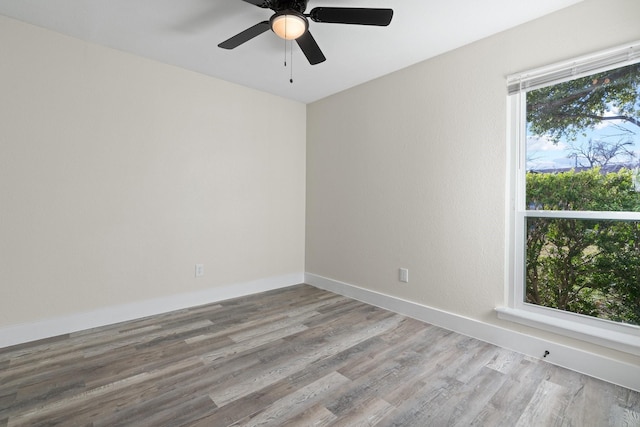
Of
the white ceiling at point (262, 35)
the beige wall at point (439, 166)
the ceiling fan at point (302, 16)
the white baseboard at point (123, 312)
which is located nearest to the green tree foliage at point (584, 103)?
the beige wall at point (439, 166)

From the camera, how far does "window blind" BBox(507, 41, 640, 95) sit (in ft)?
5.98

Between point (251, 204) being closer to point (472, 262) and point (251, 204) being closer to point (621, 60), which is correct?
point (472, 262)

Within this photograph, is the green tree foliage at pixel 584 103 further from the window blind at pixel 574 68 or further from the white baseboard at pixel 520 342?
the white baseboard at pixel 520 342

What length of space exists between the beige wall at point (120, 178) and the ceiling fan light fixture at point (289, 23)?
5.41 ft

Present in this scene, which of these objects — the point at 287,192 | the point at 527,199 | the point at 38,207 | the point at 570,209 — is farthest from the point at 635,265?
the point at 38,207

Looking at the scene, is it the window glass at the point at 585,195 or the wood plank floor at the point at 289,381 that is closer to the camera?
the wood plank floor at the point at 289,381

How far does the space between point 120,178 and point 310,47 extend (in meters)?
2.03

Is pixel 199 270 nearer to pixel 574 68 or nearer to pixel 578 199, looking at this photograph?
pixel 578 199

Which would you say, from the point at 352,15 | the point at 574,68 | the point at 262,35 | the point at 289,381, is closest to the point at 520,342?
the point at 289,381

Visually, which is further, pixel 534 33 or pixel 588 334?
pixel 534 33

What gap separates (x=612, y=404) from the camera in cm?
166

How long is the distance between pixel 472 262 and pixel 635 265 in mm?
944

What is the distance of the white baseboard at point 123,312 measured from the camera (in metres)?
2.30

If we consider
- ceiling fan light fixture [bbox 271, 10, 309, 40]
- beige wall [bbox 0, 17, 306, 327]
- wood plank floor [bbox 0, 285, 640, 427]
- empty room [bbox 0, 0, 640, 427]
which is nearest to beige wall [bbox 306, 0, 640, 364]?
empty room [bbox 0, 0, 640, 427]
